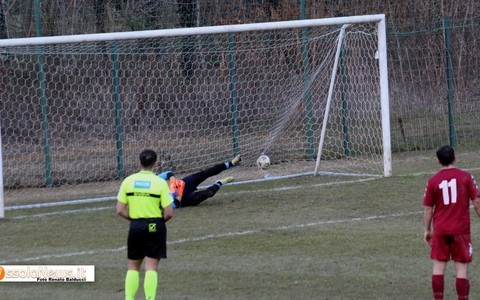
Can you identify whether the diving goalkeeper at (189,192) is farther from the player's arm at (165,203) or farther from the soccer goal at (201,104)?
the player's arm at (165,203)

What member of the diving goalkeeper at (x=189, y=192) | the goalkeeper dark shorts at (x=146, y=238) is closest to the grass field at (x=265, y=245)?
the diving goalkeeper at (x=189, y=192)

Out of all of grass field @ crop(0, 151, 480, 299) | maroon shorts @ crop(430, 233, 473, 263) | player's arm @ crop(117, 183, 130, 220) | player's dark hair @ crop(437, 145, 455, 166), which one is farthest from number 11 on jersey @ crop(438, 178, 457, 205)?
player's arm @ crop(117, 183, 130, 220)

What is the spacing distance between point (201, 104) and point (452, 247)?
9.69 metres

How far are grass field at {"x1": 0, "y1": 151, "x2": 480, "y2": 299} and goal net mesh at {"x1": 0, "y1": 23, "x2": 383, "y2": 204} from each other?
160cm

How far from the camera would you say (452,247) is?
782 centimetres

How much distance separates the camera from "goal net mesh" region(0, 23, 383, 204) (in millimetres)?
16016

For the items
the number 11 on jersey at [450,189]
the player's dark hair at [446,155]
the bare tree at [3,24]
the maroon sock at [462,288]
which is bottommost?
the maroon sock at [462,288]

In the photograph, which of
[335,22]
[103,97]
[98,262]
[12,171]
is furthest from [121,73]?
[98,262]

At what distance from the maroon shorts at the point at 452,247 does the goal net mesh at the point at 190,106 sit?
8.61 meters

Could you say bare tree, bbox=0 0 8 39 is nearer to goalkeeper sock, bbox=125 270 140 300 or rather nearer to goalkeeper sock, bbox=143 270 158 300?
goalkeeper sock, bbox=125 270 140 300

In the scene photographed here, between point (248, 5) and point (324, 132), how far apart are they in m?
4.05

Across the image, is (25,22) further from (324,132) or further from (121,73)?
(324,132)

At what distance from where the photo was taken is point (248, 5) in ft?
63.8

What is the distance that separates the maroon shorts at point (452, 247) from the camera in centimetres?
777
